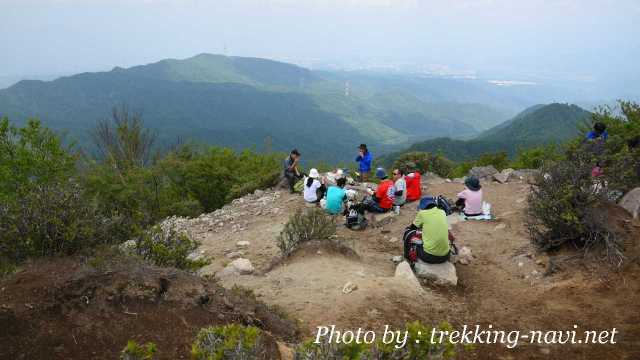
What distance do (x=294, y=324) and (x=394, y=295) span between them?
1.58 meters

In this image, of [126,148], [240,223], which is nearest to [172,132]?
[126,148]

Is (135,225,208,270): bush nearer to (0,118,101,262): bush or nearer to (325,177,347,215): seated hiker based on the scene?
(0,118,101,262): bush

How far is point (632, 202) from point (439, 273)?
452cm

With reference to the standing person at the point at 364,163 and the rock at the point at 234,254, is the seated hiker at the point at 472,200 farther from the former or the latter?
the rock at the point at 234,254

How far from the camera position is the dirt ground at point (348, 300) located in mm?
4098

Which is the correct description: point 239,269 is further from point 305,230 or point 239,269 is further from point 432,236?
point 432,236

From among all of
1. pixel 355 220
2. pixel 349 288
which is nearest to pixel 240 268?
pixel 349 288

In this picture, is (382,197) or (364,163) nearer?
(382,197)

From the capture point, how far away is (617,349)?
4875 mm

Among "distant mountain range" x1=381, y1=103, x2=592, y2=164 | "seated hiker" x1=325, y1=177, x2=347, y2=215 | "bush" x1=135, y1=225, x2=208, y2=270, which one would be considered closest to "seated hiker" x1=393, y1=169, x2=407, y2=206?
"seated hiker" x1=325, y1=177, x2=347, y2=215

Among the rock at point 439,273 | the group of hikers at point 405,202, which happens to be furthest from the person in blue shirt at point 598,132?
the rock at point 439,273

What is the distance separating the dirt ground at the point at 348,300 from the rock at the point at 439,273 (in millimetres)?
150

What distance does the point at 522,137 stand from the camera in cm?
10106

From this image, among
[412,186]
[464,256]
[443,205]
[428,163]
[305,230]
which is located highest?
[412,186]
